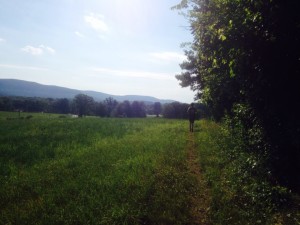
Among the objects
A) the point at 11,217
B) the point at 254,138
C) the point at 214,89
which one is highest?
the point at 214,89

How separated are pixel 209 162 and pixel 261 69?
495 cm

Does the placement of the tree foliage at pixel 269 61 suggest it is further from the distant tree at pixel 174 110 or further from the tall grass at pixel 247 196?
the distant tree at pixel 174 110

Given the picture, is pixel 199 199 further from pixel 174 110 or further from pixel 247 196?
pixel 174 110

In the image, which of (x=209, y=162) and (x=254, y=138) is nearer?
(x=254, y=138)

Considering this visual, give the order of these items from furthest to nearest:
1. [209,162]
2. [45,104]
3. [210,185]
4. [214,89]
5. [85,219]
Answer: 1. [45,104]
2. [214,89]
3. [209,162]
4. [210,185]
5. [85,219]

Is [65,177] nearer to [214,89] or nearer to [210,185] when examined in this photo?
[210,185]

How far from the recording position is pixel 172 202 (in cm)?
739

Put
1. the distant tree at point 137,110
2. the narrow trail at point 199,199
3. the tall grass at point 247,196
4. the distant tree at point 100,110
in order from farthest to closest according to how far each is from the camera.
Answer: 1. the distant tree at point 100,110
2. the distant tree at point 137,110
3. the narrow trail at point 199,199
4. the tall grass at point 247,196

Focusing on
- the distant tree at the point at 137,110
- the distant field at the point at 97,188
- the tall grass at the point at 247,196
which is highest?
the distant tree at the point at 137,110

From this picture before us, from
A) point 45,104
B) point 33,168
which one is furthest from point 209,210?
point 45,104

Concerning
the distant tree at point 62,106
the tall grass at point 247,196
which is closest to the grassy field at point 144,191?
the tall grass at point 247,196

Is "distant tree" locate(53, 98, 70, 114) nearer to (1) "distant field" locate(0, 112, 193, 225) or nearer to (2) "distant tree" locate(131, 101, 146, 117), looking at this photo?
(2) "distant tree" locate(131, 101, 146, 117)

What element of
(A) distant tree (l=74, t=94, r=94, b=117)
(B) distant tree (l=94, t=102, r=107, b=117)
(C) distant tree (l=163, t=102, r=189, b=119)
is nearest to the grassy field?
(C) distant tree (l=163, t=102, r=189, b=119)

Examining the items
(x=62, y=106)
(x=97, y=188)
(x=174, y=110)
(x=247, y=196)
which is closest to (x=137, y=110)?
(x=174, y=110)
